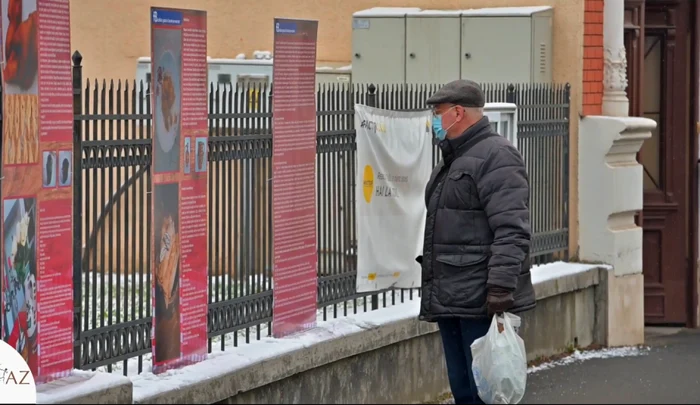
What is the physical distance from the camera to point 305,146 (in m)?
7.89

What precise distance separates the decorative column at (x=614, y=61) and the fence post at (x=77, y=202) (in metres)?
5.78

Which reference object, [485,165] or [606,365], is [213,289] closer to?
[485,165]

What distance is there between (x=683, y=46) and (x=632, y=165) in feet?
3.98

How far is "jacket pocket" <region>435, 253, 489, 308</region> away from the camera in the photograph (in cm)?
632

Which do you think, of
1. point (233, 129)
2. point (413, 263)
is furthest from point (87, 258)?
point (413, 263)

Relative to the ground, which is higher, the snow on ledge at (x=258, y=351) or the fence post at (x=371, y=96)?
the fence post at (x=371, y=96)

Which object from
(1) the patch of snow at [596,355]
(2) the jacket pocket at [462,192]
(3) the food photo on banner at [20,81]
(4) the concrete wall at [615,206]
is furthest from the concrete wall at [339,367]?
(2) the jacket pocket at [462,192]

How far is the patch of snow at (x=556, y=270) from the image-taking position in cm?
1021

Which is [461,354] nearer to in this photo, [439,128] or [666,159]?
[439,128]

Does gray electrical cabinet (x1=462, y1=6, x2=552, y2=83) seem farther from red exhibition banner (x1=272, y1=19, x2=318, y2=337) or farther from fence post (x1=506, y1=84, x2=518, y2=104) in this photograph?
red exhibition banner (x1=272, y1=19, x2=318, y2=337)

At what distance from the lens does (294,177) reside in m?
7.79

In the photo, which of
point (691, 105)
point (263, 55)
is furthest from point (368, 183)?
point (691, 105)

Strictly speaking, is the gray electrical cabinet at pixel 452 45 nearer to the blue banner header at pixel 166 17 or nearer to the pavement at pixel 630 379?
the pavement at pixel 630 379

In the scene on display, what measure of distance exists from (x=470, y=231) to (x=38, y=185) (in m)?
1.92
